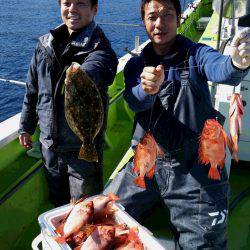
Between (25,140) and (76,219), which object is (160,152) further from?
(25,140)

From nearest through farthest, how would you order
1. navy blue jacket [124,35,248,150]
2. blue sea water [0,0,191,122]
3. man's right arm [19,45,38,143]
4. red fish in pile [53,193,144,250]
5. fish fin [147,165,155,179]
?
red fish in pile [53,193,144,250], navy blue jacket [124,35,248,150], fish fin [147,165,155,179], man's right arm [19,45,38,143], blue sea water [0,0,191,122]

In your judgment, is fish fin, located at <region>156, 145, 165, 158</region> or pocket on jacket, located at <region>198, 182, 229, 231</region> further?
fish fin, located at <region>156, 145, 165, 158</region>

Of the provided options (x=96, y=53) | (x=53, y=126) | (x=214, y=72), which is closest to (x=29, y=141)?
(x=53, y=126)

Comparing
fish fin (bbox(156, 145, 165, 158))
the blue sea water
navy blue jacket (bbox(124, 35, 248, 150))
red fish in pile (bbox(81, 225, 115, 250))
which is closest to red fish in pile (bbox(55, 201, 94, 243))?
red fish in pile (bbox(81, 225, 115, 250))

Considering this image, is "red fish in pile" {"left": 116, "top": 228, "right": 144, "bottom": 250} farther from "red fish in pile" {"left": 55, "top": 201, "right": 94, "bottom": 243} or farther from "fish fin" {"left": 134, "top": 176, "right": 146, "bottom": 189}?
"fish fin" {"left": 134, "top": 176, "right": 146, "bottom": 189}

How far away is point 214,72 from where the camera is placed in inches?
103

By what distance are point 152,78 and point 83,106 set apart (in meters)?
0.64

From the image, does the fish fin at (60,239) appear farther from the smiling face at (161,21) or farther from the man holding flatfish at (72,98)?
the smiling face at (161,21)

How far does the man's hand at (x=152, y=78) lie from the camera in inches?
90.7

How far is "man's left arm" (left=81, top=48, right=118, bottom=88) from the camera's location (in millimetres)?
2859

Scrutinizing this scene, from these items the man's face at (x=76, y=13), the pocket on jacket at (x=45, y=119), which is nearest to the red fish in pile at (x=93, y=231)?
the pocket on jacket at (x=45, y=119)

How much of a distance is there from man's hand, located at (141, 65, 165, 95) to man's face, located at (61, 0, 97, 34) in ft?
3.38

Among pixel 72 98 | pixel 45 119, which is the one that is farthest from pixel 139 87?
pixel 45 119

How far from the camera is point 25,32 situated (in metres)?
23.2
